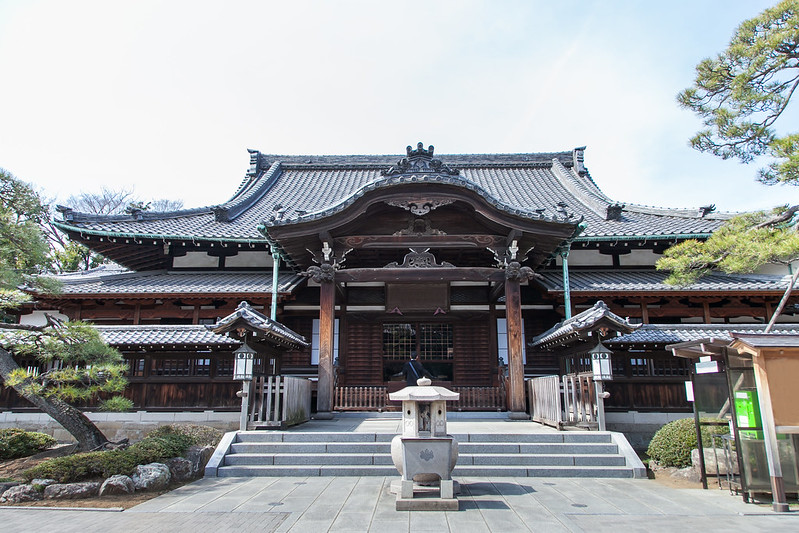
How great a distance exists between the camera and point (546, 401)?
11773mm

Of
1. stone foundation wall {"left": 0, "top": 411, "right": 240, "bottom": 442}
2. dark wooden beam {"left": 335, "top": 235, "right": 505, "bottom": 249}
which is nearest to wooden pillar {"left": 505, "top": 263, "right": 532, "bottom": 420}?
dark wooden beam {"left": 335, "top": 235, "right": 505, "bottom": 249}

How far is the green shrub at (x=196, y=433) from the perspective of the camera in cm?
1073

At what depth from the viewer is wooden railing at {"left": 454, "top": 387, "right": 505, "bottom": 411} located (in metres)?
13.6

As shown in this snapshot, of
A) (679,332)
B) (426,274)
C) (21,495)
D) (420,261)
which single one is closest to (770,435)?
(679,332)

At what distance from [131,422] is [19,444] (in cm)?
267

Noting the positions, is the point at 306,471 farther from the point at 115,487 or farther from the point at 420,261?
the point at 420,261

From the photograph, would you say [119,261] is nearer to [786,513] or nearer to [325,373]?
[325,373]

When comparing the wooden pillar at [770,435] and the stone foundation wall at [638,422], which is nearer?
the wooden pillar at [770,435]

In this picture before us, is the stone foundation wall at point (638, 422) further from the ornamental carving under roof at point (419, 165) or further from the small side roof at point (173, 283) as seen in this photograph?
the small side roof at point (173, 283)

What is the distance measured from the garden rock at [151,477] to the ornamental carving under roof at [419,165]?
8386mm

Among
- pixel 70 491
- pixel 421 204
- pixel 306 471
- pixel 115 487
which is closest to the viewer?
pixel 70 491

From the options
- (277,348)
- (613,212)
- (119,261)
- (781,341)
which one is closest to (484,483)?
(781,341)

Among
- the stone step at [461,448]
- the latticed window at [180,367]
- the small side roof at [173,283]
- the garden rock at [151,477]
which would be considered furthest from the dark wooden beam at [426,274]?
the garden rock at [151,477]

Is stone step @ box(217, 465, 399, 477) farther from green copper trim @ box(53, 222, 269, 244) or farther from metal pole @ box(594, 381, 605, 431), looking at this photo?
green copper trim @ box(53, 222, 269, 244)
